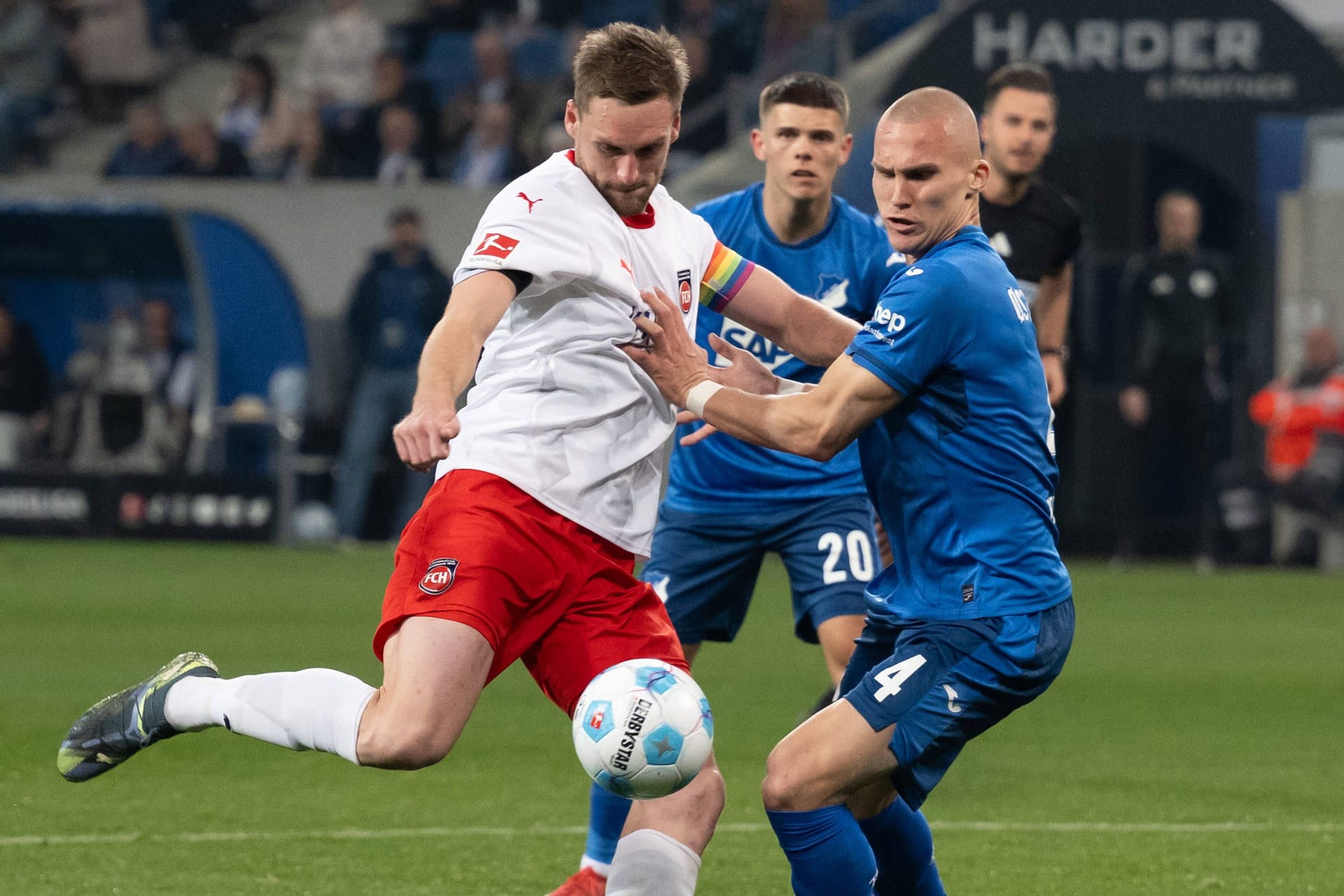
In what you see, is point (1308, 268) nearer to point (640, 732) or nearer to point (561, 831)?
point (561, 831)

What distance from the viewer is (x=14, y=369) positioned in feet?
58.9

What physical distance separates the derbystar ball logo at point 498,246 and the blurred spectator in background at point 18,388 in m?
14.0

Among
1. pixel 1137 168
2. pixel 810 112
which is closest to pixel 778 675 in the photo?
pixel 810 112

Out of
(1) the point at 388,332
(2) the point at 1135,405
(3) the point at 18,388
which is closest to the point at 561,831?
(2) the point at 1135,405

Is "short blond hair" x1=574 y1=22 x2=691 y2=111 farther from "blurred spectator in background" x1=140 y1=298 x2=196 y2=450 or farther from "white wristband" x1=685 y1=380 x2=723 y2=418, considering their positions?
"blurred spectator in background" x1=140 y1=298 x2=196 y2=450

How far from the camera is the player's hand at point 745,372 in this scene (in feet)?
16.9

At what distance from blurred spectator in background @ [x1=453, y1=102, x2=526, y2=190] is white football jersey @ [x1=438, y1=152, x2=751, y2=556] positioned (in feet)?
45.2

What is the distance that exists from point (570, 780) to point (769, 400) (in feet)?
9.95

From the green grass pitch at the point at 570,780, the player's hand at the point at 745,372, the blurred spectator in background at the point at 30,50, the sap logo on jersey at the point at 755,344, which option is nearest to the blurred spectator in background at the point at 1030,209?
the sap logo on jersey at the point at 755,344

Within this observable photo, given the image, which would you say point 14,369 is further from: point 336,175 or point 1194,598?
point 1194,598

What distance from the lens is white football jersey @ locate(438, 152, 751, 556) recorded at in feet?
15.9

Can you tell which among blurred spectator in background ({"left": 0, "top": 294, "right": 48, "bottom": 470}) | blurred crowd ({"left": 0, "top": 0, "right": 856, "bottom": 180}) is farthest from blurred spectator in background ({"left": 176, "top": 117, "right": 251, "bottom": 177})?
blurred spectator in background ({"left": 0, "top": 294, "right": 48, "bottom": 470})

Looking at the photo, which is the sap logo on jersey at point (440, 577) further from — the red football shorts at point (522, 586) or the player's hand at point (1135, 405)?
the player's hand at point (1135, 405)

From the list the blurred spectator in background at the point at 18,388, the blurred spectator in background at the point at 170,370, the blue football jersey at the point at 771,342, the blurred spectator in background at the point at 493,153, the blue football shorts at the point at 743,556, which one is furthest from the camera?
the blurred spectator in background at the point at 493,153
